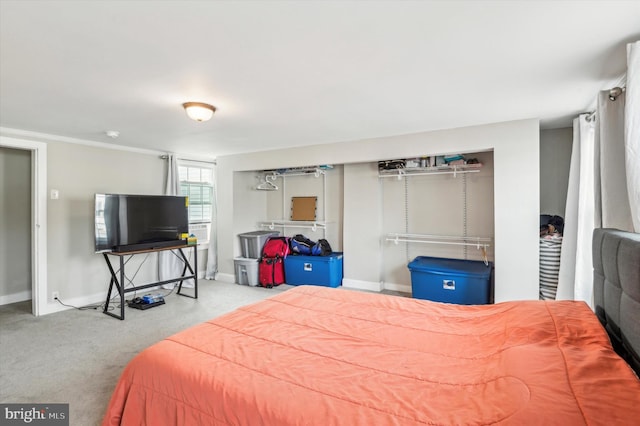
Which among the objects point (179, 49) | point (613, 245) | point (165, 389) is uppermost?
point (179, 49)

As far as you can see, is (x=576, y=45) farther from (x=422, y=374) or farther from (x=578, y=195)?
(x=422, y=374)

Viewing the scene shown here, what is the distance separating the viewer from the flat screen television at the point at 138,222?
3.89 m

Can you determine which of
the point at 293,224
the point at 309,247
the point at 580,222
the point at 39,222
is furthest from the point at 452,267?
the point at 39,222

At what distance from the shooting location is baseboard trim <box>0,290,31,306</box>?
441 cm

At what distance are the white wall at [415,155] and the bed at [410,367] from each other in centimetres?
146

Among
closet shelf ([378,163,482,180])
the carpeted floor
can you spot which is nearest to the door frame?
the carpeted floor

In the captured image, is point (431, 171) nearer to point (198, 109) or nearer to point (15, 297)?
point (198, 109)

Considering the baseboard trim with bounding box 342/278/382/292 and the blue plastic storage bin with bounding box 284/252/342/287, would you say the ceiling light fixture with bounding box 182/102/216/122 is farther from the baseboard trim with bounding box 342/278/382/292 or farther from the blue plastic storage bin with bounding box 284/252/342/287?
the baseboard trim with bounding box 342/278/382/292

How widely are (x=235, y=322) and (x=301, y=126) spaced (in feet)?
7.86

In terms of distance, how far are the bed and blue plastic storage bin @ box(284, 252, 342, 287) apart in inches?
113

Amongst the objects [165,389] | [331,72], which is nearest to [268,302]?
[165,389]

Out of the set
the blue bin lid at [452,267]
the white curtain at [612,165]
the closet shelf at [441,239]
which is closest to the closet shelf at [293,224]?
the closet shelf at [441,239]

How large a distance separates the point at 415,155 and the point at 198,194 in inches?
156

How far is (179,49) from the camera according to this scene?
1803 mm
